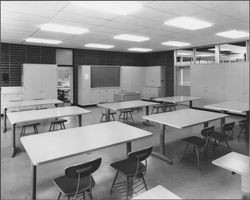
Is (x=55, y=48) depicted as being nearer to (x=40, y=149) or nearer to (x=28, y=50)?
(x=28, y=50)

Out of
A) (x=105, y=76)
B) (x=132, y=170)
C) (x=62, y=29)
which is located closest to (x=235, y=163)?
(x=132, y=170)

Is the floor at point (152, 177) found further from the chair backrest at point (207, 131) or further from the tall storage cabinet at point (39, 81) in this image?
the tall storage cabinet at point (39, 81)

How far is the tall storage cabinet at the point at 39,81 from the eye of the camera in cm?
775

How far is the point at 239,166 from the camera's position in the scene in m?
2.24

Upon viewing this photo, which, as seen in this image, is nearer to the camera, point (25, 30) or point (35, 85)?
point (25, 30)

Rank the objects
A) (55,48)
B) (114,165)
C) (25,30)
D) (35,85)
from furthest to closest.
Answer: (55,48) → (35,85) → (25,30) → (114,165)

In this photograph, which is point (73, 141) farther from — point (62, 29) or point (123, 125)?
point (62, 29)

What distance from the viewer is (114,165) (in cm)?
266

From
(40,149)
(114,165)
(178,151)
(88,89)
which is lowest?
(178,151)

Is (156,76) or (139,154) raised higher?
(156,76)

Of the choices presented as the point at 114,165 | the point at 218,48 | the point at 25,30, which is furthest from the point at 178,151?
the point at 218,48

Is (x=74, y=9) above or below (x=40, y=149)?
above

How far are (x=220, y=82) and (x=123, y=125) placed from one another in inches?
236

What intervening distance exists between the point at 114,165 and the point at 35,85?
6.44 meters
